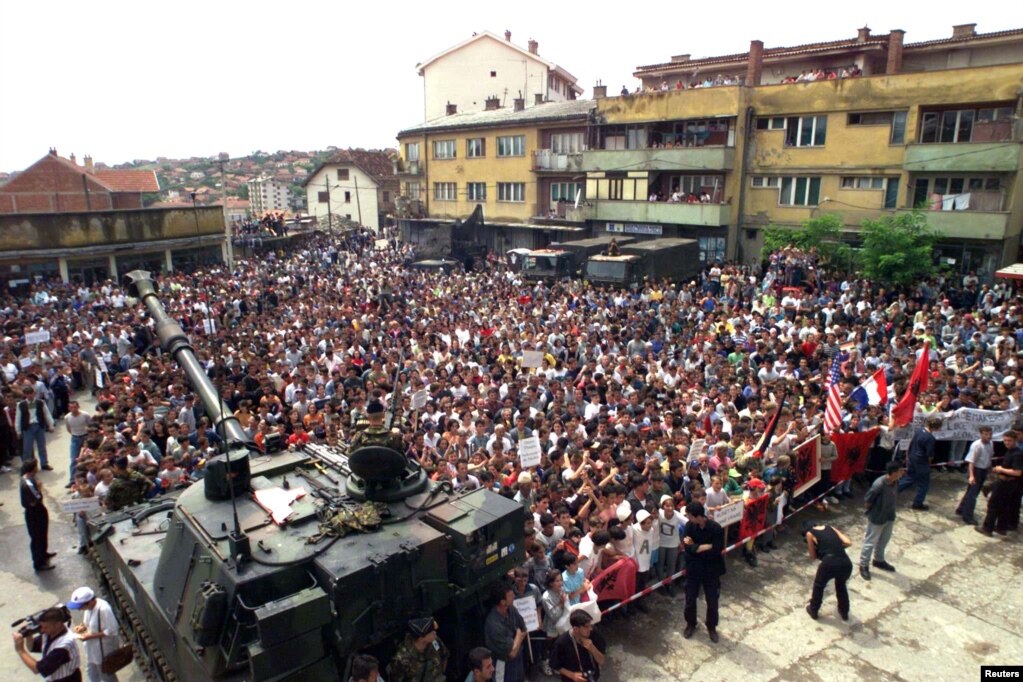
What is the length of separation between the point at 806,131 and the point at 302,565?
3145cm

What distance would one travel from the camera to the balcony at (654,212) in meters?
33.6

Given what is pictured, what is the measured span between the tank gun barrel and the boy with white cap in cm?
212

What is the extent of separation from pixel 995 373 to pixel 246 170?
454 feet

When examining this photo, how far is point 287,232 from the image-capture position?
49625mm

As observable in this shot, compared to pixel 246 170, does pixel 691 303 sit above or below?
below

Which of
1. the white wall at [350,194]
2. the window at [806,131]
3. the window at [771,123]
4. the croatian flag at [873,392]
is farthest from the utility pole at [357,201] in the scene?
the croatian flag at [873,392]

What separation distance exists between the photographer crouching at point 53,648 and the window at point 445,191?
4498 cm

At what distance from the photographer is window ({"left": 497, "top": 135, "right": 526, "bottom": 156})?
4447 cm

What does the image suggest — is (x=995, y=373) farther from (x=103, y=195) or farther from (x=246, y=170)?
(x=246, y=170)

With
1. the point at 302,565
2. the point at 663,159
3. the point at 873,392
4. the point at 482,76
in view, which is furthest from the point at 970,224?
the point at 482,76

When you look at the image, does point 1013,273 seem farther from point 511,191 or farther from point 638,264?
point 511,191

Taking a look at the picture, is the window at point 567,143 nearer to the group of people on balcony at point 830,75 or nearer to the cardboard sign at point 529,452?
the group of people on balcony at point 830,75

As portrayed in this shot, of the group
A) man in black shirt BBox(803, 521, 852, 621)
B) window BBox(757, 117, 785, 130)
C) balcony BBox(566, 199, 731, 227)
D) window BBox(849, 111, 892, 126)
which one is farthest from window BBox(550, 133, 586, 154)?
man in black shirt BBox(803, 521, 852, 621)

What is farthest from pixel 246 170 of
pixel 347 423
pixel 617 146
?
pixel 347 423
